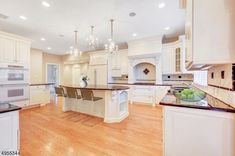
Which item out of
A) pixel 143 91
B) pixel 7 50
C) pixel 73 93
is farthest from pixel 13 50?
pixel 143 91

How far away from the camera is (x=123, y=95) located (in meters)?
3.82

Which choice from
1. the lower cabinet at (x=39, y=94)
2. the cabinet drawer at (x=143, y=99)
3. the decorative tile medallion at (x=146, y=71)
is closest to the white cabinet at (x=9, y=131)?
the lower cabinet at (x=39, y=94)

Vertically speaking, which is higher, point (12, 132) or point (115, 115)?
point (12, 132)

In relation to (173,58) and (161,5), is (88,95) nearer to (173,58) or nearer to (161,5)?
(161,5)

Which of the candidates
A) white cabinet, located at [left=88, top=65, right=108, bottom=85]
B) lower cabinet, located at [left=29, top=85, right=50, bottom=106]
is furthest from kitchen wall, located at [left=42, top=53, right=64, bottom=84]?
white cabinet, located at [left=88, top=65, right=108, bottom=85]

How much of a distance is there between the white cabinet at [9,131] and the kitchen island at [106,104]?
201 centimetres

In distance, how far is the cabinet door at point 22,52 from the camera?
14.3 ft

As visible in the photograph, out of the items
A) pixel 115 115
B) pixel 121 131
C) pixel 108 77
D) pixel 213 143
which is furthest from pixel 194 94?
pixel 108 77

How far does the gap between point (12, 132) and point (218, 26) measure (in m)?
2.50

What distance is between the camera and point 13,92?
4195 mm

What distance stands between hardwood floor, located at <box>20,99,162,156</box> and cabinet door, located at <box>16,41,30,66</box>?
2047mm

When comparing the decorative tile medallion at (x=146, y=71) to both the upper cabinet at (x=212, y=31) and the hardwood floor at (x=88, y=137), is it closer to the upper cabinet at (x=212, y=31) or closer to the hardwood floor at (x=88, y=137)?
the hardwood floor at (x=88, y=137)

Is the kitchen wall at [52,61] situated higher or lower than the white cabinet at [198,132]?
higher

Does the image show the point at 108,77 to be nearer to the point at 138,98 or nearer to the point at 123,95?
the point at 138,98
